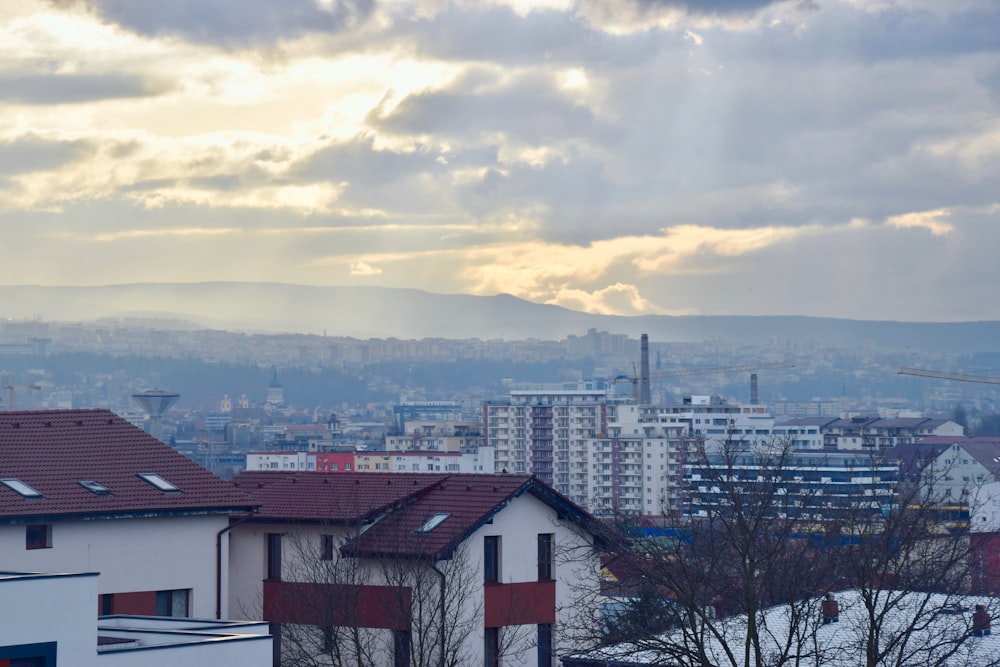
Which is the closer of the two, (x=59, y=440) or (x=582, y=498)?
(x=59, y=440)

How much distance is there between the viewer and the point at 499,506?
25188mm

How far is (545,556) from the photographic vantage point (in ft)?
86.0

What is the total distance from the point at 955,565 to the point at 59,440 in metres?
12.3

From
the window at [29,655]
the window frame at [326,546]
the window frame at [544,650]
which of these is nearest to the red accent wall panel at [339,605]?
the window frame at [326,546]

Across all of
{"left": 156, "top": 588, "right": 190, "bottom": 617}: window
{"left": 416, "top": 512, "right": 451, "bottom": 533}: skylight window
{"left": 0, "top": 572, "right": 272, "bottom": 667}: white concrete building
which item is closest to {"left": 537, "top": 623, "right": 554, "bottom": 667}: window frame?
{"left": 416, "top": 512, "right": 451, "bottom": 533}: skylight window

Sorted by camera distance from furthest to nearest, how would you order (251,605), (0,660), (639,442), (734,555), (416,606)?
(639,442)
(251,605)
(416,606)
(734,555)
(0,660)

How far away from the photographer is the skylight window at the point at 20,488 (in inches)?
923

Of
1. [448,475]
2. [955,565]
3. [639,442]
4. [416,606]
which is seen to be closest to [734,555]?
[955,565]

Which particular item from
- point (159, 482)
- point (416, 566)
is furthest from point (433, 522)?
point (159, 482)

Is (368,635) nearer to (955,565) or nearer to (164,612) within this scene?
(164,612)

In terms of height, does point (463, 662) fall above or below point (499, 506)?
below

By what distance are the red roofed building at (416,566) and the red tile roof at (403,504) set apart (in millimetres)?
23

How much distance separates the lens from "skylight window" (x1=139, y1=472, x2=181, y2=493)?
25000 millimetres

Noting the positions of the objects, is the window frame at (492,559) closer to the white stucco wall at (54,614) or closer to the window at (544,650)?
the window at (544,650)
